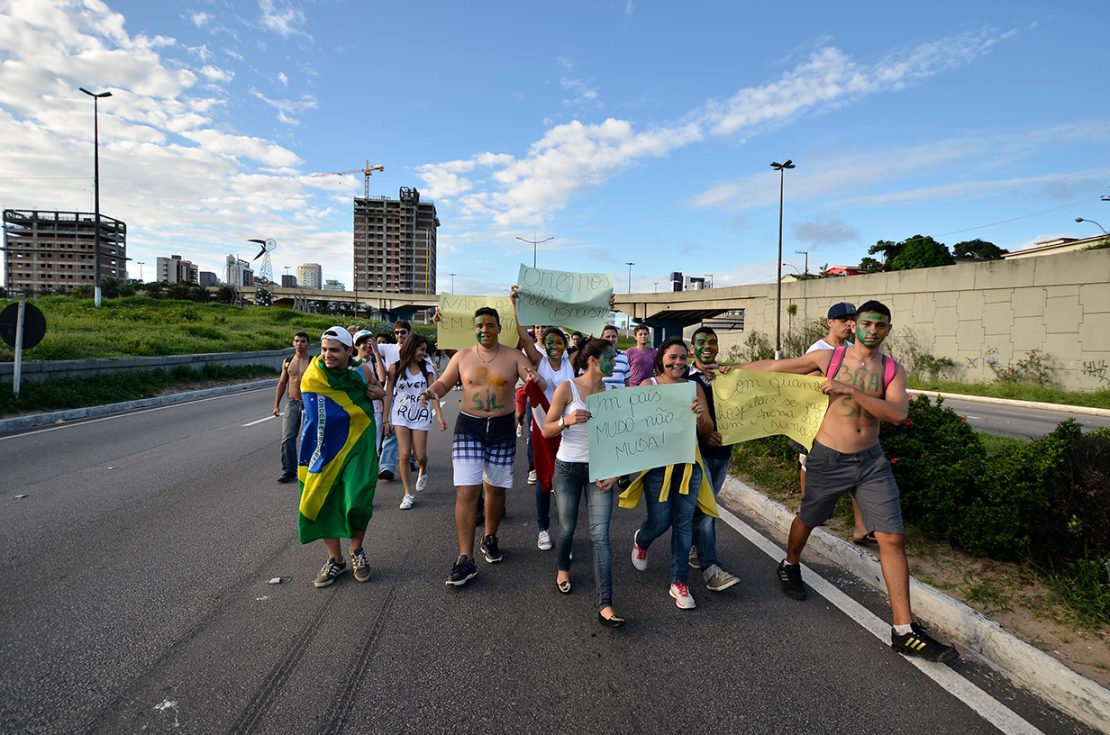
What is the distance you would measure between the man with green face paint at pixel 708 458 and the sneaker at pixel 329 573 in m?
2.62

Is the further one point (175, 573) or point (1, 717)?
point (175, 573)

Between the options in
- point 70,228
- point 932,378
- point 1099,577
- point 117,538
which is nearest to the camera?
point 1099,577

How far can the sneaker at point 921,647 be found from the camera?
3.01m

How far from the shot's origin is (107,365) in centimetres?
1528

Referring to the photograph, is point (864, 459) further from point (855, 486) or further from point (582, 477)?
point (582, 477)

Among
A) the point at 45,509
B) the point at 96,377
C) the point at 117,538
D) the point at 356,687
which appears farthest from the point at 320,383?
the point at 96,377

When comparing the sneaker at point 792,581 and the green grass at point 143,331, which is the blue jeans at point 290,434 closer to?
the sneaker at point 792,581

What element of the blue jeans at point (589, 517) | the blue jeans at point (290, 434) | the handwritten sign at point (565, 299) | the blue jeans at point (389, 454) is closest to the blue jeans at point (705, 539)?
the blue jeans at point (589, 517)

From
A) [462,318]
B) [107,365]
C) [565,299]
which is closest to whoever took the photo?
[565,299]

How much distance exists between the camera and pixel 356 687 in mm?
2820

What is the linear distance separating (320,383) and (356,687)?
6.83 ft

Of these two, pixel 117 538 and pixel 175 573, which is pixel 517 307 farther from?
pixel 117 538

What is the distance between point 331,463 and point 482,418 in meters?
1.11

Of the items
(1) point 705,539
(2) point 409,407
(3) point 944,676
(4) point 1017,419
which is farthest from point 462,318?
(4) point 1017,419
